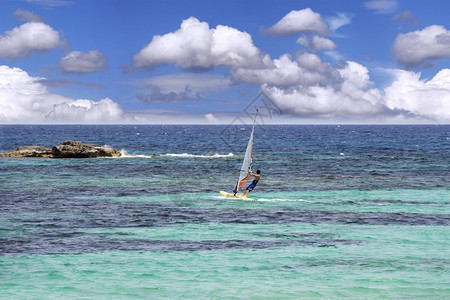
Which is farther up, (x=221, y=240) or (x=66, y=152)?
(x=66, y=152)

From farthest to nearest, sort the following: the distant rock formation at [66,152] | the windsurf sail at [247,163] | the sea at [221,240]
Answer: the distant rock formation at [66,152] → the windsurf sail at [247,163] → the sea at [221,240]

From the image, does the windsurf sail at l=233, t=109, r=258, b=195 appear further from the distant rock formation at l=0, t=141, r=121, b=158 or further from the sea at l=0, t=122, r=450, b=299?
the distant rock formation at l=0, t=141, r=121, b=158

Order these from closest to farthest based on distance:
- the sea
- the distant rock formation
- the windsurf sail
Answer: the sea
the windsurf sail
the distant rock formation

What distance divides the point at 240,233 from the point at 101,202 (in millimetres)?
15171

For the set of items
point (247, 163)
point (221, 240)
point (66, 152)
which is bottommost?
point (221, 240)

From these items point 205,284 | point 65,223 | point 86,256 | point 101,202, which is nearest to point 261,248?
point 205,284

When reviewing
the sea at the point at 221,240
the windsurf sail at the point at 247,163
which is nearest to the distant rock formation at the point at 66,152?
the sea at the point at 221,240

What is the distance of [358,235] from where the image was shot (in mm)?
28000

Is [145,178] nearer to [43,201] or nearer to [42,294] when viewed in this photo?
[43,201]

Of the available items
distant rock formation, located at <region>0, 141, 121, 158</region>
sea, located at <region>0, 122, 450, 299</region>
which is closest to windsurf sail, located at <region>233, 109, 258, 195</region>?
sea, located at <region>0, 122, 450, 299</region>

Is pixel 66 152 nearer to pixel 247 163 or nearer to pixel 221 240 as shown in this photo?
pixel 247 163

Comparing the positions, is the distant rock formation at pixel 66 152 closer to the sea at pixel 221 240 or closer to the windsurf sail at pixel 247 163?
the sea at pixel 221 240

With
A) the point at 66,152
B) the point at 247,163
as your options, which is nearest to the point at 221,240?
the point at 247,163

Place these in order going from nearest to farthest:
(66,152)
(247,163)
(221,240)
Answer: (221,240), (247,163), (66,152)
